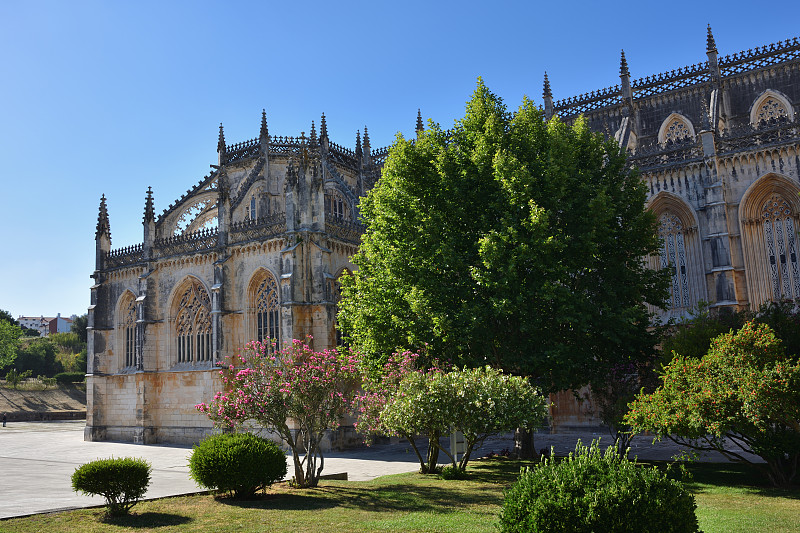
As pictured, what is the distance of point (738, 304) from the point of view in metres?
25.8

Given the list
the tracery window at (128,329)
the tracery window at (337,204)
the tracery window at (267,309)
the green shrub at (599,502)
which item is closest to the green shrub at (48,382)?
the tracery window at (128,329)

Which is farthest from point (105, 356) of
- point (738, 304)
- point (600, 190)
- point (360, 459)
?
point (738, 304)

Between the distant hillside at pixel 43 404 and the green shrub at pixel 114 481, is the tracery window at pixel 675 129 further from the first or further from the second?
the distant hillside at pixel 43 404

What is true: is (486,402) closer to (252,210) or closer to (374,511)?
(374,511)

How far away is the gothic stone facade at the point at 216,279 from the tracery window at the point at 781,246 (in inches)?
689

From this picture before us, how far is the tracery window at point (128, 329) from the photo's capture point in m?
36.5

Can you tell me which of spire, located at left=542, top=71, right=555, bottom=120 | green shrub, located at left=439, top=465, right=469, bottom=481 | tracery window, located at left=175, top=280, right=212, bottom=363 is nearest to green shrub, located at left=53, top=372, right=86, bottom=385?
tracery window, located at left=175, top=280, right=212, bottom=363

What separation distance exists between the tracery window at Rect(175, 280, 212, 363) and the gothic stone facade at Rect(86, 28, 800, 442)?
85 millimetres

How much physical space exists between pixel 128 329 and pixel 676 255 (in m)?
29.2

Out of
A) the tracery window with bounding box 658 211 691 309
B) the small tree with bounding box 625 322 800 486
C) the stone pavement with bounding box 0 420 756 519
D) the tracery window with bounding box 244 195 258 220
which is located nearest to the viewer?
the small tree with bounding box 625 322 800 486

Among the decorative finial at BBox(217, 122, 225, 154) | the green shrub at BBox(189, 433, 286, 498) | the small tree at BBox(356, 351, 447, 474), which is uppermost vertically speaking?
the decorative finial at BBox(217, 122, 225, 154)

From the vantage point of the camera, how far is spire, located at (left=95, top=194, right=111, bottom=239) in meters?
37.9

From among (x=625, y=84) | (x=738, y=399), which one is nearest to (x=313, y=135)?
(x=625, y=84)

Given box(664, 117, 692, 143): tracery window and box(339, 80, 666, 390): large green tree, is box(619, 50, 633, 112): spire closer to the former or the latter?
box(664, 117, 692, 143): tracery window
